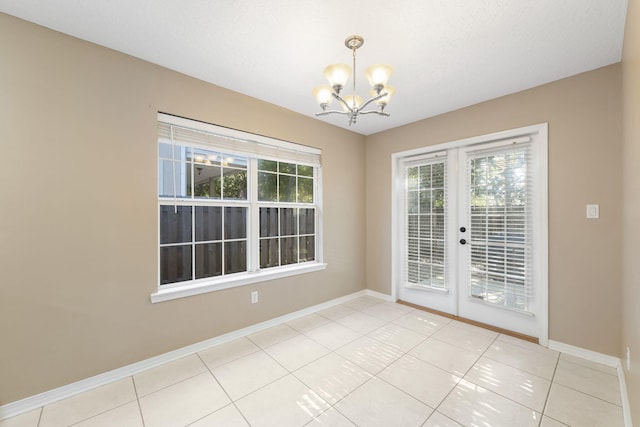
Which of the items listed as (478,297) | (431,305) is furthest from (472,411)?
(431,305)

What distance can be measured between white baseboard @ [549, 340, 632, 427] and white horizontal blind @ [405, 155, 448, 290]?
116 cm

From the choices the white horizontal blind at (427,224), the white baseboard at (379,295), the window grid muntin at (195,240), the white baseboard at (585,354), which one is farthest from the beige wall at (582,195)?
the window grid muntin at (195,240)

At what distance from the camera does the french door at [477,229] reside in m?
2.66

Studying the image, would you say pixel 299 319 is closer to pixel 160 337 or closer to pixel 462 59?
pixel 160 337

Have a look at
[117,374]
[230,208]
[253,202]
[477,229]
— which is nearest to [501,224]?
[477,229]

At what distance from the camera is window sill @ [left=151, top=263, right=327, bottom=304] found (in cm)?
227

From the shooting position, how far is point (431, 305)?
3.51 meters

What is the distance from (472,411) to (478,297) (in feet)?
5.33

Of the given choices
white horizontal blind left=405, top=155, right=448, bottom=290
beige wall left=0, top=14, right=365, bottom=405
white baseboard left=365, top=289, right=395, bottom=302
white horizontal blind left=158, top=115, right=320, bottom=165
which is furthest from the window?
white horizontal blind left=405, top=155, right=448, bottom=290

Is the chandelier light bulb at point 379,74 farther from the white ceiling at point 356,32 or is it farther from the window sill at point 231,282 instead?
the window sill at point 231,282

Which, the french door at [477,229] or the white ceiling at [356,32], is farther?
the french door at [477,229]

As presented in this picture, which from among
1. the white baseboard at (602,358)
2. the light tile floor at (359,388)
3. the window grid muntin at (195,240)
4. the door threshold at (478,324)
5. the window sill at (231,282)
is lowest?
the light tile floor at (359,388)

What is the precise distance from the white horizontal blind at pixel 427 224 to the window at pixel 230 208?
1.32m

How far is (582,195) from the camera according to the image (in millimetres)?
2346
